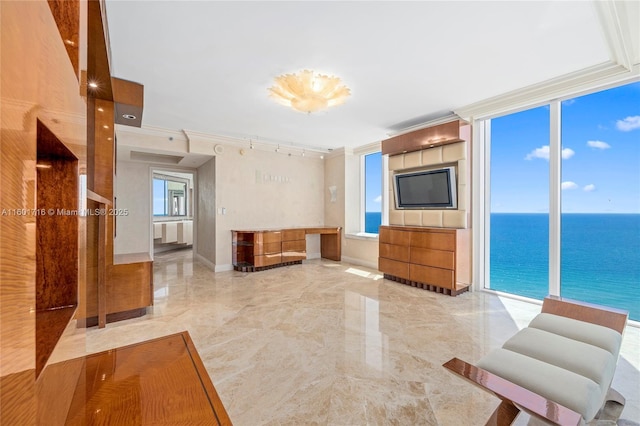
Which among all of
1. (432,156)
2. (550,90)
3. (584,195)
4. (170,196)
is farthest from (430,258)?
(170,196)

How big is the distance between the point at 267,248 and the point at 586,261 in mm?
5233

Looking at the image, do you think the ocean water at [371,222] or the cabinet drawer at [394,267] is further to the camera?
the ocean water at [371,222]

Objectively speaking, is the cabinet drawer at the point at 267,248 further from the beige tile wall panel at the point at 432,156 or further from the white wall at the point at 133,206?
the beige tile wall panel at the point at 432,156

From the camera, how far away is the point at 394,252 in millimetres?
4949

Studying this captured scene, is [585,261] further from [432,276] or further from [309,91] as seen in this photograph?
[309,91]

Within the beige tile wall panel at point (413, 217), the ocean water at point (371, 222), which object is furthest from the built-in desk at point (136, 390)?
the ocean water at point (371, 222)

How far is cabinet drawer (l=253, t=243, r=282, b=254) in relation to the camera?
5.67m

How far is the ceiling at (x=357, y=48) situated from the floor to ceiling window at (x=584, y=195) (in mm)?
886

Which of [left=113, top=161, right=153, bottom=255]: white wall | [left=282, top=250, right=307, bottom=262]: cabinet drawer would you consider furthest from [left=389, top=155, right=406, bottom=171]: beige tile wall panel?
[left=113, top=161, right=153, bottom=255]: white wall

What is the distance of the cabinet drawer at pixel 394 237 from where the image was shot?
4.75 meters

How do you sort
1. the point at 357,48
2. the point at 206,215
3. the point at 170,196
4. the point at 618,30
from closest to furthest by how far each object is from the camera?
the point at 618,30 → the point at 357,48 → the point at 206,215 → the point at 170,196

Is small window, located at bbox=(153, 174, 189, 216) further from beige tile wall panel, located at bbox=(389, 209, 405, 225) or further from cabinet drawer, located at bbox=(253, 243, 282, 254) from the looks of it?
beige tile wall panel, located at bbox=(389, 209, 405, 225)

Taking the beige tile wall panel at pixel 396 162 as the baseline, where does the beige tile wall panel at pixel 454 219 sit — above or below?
below

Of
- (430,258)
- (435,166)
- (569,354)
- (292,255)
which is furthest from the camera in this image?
(292,255)
